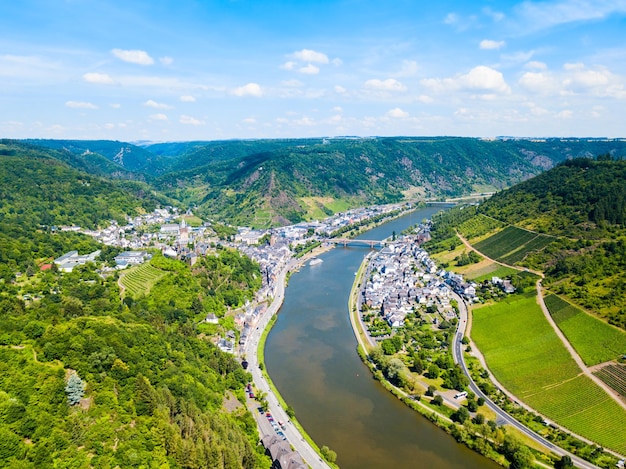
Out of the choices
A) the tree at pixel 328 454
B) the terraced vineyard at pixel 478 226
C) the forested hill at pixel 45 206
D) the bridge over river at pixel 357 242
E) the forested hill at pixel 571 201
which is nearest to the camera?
the tree at pixel 328 454

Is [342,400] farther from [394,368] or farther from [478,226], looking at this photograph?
[478,226]

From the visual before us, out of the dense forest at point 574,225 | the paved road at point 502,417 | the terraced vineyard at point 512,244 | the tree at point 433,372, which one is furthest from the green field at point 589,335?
the terraced vineyard at point 512,244

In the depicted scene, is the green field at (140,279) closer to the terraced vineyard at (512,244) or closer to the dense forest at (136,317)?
the dense forest at (136,317)

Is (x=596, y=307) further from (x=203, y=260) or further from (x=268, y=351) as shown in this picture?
(x=203, y=260)

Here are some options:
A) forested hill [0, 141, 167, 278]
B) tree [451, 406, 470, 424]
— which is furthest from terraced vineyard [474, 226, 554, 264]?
forested hill [0, 141, 167, 278]

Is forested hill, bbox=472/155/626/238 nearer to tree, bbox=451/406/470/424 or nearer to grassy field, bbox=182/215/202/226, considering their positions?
tree, bbox=451/406/470/424
